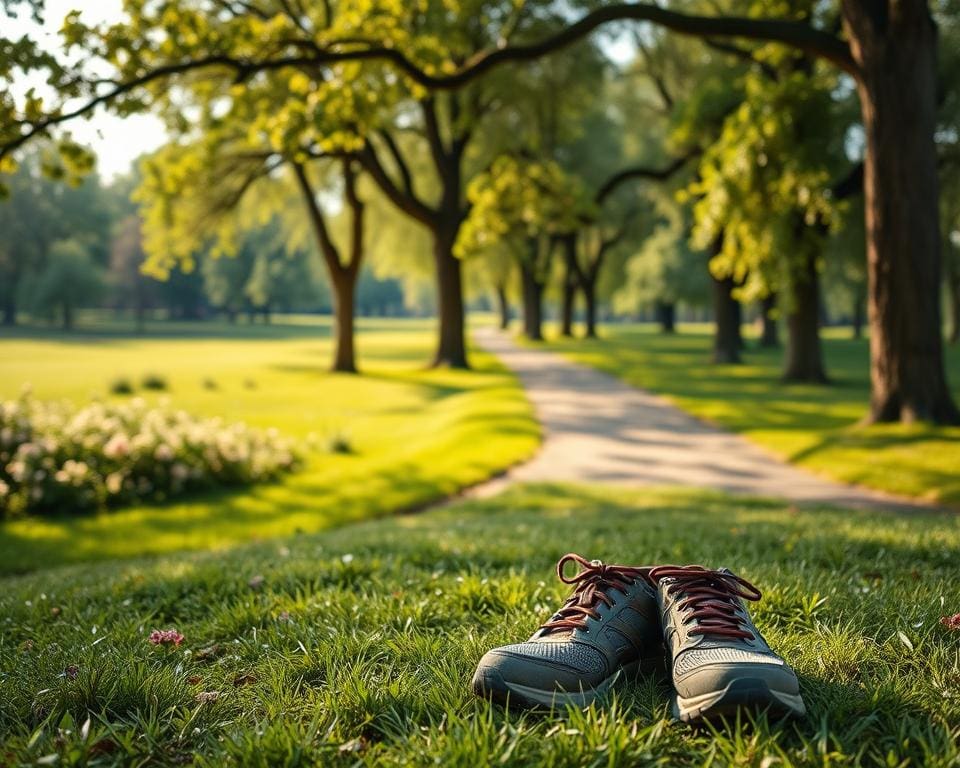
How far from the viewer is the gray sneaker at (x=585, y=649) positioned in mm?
2283

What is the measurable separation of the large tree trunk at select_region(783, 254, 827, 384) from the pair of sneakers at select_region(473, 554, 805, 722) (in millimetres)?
21306

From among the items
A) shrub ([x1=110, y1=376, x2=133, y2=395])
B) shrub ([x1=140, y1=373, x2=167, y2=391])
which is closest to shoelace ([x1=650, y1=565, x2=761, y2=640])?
shrub ([x1=110, y1=376, x2=133, y2=395])

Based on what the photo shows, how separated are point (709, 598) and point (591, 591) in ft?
1.27

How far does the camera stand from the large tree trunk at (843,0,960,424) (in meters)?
11.1

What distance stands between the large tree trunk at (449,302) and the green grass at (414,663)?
82.4ft

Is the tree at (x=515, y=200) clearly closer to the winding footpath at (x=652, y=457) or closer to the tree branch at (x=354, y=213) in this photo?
the winding footpath at (x=652, y=457)

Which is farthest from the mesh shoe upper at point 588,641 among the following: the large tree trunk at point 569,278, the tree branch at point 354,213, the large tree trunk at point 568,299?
the large tree trunk at point 568,299

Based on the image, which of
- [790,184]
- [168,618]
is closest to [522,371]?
[790,184]

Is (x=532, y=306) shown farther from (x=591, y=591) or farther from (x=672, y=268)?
(x=591, y=591)

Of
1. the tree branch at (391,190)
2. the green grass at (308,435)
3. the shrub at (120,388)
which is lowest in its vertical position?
the green grass at (308,435)

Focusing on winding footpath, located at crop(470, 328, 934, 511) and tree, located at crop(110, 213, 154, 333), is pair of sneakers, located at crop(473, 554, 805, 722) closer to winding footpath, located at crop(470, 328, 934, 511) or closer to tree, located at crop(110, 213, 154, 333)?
winding footpath, located at crop(470, 328, 934, 511)

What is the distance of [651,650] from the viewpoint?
8.75 ft

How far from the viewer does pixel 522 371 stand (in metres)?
29.5

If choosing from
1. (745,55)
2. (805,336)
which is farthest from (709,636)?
(805,336)
